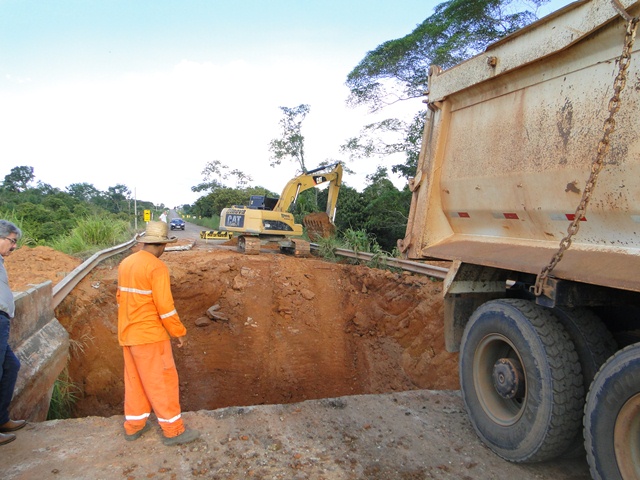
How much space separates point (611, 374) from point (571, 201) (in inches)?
40.6

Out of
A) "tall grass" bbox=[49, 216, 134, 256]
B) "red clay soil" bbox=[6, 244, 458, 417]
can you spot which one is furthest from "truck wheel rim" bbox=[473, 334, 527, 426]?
"tall grass" bbox=[49, 216, 134, 256]

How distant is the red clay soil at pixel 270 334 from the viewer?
21.5ft

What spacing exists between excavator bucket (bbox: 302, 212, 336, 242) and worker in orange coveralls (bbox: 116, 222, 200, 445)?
11.9 metres

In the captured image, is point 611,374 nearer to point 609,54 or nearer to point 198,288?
point 609,54

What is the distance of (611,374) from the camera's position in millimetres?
2344

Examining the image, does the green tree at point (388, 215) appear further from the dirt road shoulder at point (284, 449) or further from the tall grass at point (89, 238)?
the dirt road shoulder at point (284, 449)

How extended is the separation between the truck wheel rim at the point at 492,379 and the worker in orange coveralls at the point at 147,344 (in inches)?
88.4

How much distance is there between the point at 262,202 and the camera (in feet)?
51.5

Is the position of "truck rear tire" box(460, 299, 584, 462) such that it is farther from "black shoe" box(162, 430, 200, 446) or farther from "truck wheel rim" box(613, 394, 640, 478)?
"black shoe" box(162, 430, 200, 446)

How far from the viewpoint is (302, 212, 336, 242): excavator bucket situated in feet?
52.1

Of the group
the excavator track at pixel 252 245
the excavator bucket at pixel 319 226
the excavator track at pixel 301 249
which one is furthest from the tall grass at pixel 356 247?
the excavator track at pixel 252 245

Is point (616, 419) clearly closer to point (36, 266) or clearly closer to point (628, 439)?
point (628, 439)

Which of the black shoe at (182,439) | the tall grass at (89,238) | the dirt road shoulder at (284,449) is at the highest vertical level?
the tall grass at (89,238)

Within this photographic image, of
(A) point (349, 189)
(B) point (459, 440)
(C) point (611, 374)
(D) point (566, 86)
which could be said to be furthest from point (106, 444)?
(A) point (349, 189)
